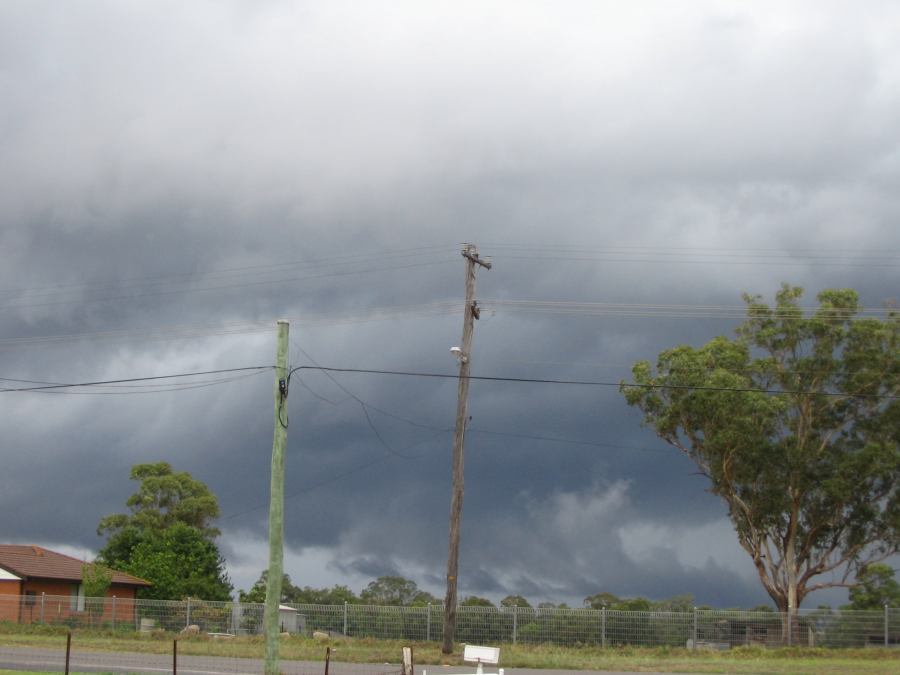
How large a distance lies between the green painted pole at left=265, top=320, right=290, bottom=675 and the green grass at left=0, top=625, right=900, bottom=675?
12.9 metres

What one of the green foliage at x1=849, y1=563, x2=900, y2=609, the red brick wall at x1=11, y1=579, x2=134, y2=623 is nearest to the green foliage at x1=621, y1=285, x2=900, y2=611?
the green foliage at x1=849, y1=563, x2=900, y2=609

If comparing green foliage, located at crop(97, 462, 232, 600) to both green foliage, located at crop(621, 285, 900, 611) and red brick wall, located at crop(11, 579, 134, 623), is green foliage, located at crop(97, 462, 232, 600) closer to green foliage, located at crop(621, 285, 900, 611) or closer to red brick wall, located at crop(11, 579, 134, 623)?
red brick wall, located at crop(11, 579, 134, 623)

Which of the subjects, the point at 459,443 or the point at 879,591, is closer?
the point at 459,443

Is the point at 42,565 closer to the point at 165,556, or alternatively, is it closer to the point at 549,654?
the point at 165,556

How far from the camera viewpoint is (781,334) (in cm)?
5125

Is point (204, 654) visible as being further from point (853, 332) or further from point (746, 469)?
point (853, 332)

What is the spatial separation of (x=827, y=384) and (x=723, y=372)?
17.1ft

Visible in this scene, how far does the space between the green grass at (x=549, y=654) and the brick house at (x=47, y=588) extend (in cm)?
423

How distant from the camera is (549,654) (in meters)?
35.6

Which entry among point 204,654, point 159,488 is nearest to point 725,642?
point 204,654

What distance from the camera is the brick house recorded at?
47.7 m

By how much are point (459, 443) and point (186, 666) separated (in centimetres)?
993

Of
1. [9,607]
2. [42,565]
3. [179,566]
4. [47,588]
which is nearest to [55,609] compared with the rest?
[9,607]

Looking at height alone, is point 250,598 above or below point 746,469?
below
